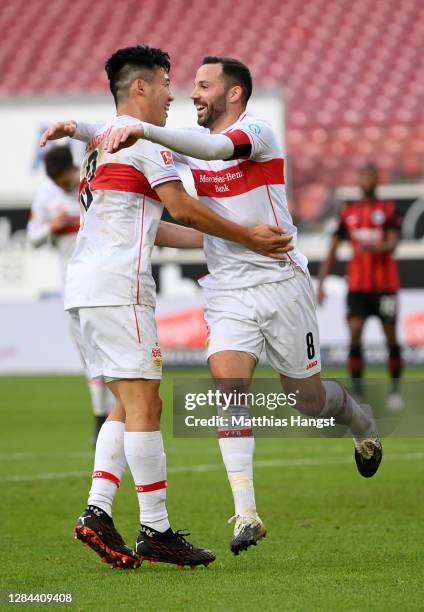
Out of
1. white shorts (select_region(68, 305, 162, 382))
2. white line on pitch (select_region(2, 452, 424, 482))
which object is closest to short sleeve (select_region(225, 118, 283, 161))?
white shorts (select_region(68, 305, 162, 382))

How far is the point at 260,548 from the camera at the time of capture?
562 centimetres

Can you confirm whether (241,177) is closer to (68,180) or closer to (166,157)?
(166,157)

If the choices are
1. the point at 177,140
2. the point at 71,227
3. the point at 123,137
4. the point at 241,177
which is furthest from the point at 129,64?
the point at 71,227

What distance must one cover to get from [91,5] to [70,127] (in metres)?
19.6

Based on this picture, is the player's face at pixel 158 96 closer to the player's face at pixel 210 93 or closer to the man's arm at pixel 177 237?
the player's face at pixel 210 93

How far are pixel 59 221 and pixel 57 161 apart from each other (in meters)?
0.49

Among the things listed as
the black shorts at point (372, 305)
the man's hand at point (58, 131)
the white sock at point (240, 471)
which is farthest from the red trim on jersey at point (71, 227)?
the white sock at point (240, 471)

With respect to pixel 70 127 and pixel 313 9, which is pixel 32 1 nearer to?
pixel 313 9

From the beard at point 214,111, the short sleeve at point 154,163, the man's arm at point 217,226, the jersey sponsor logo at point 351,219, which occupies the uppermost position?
the beard at point 214,111

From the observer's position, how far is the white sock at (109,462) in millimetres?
5285

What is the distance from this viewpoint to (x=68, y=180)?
9625 millimetres

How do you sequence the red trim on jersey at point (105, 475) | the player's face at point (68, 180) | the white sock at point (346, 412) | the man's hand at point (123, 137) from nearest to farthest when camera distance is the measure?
the man's hand at point (123, 137) < the red trim on jersey at point (105, 475) < the white sock at point (346, 412) < the player's face at point (68, 180)

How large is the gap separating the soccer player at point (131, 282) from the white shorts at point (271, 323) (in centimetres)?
40

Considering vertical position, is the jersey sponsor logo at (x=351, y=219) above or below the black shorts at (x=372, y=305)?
above
